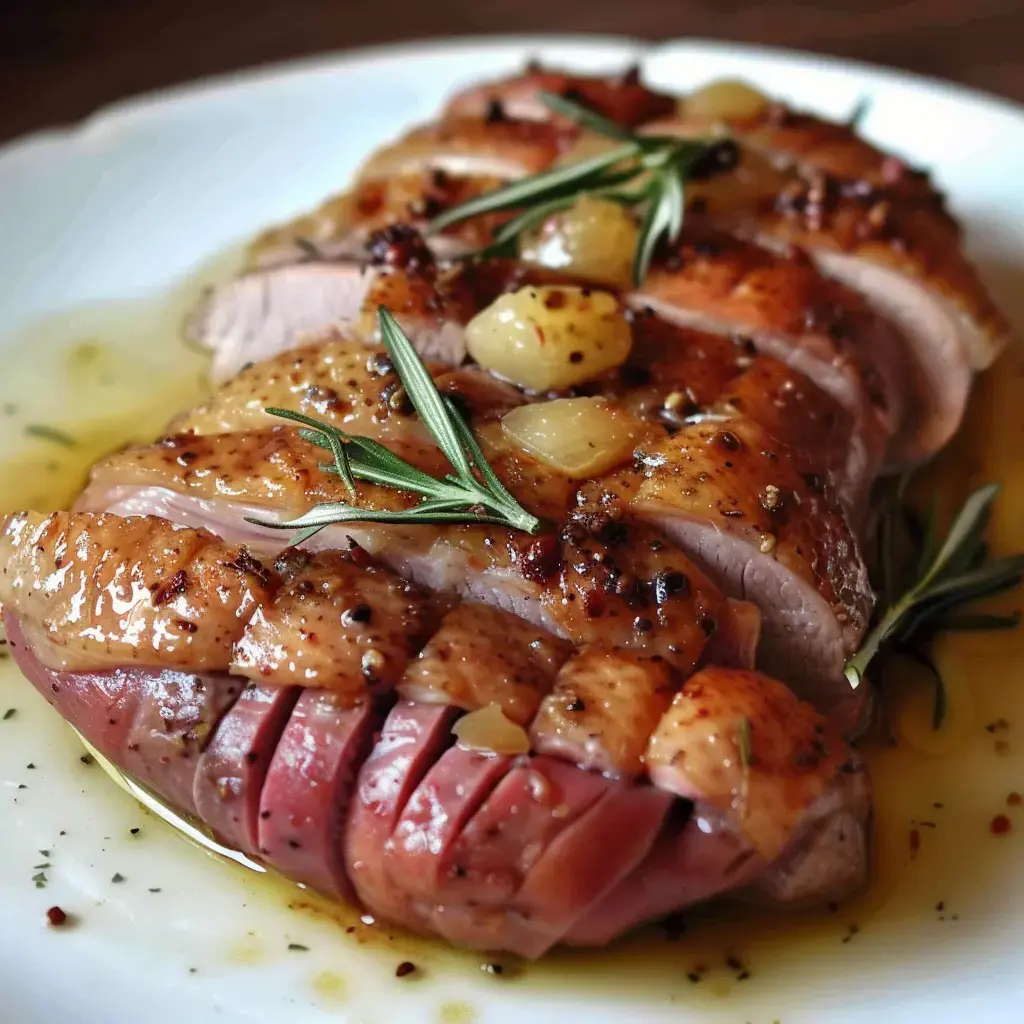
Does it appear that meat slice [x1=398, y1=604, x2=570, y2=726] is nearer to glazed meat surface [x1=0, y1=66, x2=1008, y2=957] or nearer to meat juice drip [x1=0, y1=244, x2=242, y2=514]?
glazed meat surface [x1=0, y1=66, x2=1008, y2=957]

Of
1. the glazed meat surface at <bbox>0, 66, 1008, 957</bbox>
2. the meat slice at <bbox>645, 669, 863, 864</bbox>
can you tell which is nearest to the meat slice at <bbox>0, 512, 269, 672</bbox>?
the glazed meat surface at <bbox>0, 66, 1008, 957</bbox>

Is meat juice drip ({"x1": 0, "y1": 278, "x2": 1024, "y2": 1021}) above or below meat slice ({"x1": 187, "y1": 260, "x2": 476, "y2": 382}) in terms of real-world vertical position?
below

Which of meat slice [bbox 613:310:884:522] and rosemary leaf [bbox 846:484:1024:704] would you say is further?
rosemary leaf [bbox 846:484:1024:704]

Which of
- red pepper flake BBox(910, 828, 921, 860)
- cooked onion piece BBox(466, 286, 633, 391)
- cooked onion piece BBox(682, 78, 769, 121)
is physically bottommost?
red pepper flake BBox(910, 828, 921, 860)

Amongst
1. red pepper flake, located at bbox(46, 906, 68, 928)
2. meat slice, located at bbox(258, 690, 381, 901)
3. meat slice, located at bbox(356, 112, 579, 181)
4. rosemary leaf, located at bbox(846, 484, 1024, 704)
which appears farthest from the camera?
meat slice, located at bbox(356, 112, 579, 181)

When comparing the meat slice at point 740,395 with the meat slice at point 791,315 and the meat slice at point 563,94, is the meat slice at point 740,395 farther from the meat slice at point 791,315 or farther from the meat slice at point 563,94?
the meat slice at point 563,94

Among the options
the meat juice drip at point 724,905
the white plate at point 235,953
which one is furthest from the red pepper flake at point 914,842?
the white plate at point 235,953

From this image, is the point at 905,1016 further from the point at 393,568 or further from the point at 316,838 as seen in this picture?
the point at 393,568
